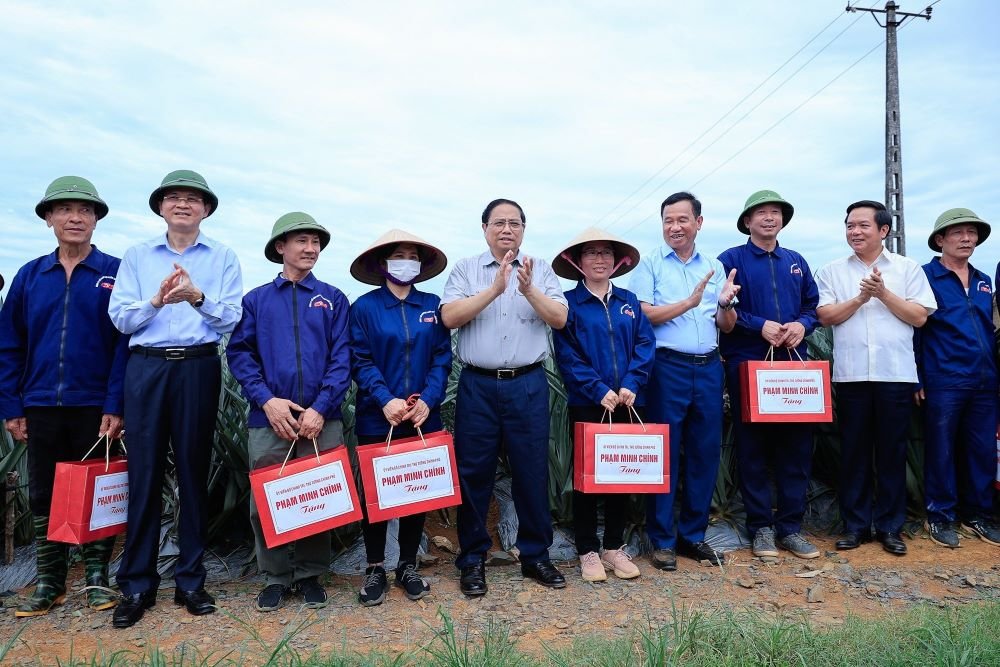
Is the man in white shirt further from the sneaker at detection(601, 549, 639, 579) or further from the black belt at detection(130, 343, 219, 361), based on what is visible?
the black belt at detection(130, 343, 219, 361)

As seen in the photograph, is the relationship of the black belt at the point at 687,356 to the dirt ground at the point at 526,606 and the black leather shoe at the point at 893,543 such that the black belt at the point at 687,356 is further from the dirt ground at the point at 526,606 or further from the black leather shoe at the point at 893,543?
the black leather shoe at the point at 893,543

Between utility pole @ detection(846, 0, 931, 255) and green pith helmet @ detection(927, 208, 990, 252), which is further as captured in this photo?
utility pole @ detection(846, 0, 931, 255)

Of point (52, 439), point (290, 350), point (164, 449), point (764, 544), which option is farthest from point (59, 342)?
point (764, 544)

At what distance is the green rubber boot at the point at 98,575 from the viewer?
11.7 feet

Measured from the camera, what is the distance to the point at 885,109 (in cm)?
1588

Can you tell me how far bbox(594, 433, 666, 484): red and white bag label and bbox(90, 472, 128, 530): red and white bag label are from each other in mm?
2271

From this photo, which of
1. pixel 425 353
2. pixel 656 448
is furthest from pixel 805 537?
pixel 425 353

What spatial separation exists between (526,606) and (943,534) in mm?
2837

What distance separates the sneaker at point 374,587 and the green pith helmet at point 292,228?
62.5 inches

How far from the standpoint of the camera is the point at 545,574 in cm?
375

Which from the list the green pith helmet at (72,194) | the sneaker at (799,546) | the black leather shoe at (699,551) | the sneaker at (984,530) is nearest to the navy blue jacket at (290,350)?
the green pith helmet at (72,194)

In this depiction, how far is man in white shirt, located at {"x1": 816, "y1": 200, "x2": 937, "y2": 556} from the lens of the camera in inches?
168

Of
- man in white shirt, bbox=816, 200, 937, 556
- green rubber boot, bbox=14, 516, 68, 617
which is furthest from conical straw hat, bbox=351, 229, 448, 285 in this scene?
man in white shirt, bbox=816, 200, 937, 556

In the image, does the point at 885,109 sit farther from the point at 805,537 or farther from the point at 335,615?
the point at 335,615
